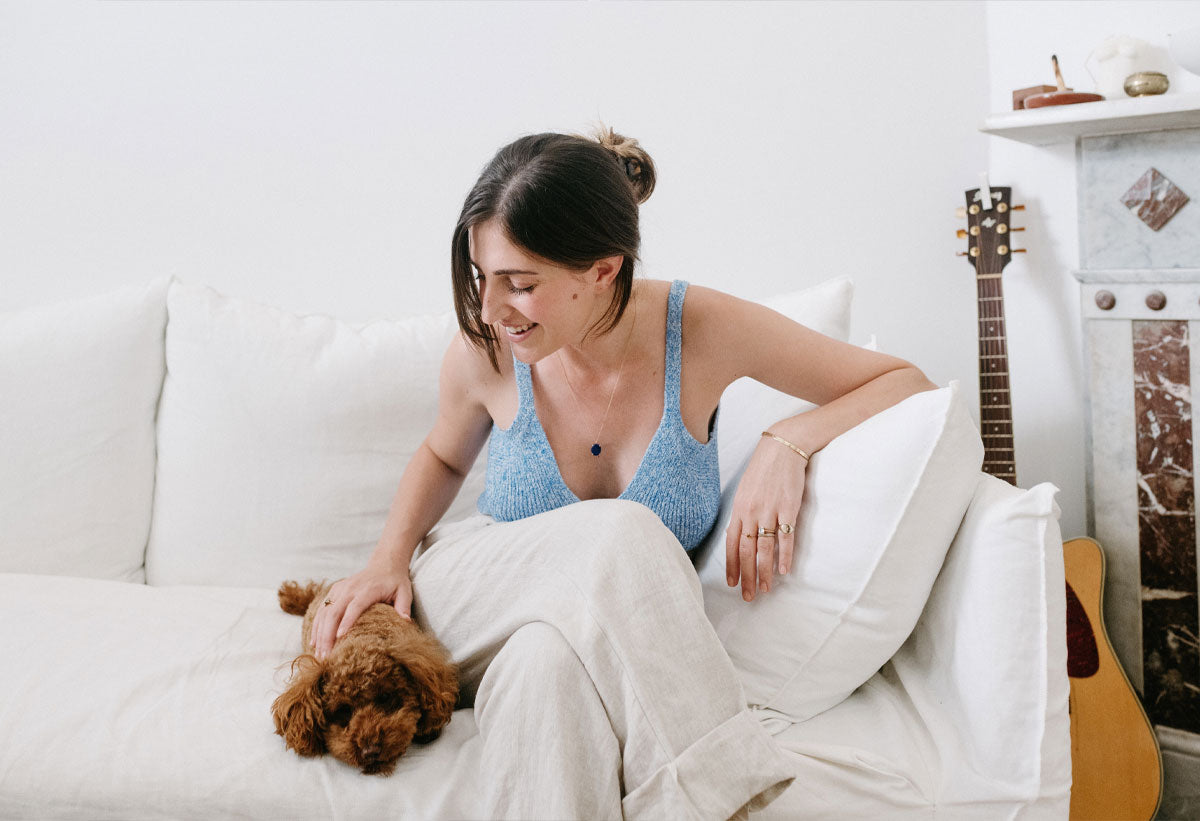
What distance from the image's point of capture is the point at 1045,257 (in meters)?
1.96

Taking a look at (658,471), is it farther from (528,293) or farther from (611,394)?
(528,293)

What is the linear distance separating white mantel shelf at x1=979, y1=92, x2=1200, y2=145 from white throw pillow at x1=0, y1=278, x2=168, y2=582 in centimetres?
172

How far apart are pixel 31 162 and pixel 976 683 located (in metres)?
2.26

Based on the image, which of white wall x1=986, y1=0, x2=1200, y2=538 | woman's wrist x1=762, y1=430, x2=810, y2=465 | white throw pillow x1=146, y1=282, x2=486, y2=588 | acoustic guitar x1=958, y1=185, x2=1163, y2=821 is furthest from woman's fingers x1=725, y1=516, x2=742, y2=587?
white wall x1=986, y1=0, x2=1200, y2=538

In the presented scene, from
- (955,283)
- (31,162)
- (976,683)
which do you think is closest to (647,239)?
(955,283)

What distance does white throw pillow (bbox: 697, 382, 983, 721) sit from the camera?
1.13 m

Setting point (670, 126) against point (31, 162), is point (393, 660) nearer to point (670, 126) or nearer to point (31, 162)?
point (670, 126)

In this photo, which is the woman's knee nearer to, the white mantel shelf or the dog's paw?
the dog's paw

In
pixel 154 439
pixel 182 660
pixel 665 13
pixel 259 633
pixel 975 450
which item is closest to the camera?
pixel 975 450

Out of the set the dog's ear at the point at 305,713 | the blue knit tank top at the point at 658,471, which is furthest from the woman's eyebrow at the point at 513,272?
the dog's ear at the point at 305,713

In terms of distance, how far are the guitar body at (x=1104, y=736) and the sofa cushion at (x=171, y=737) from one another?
1208 millimetres

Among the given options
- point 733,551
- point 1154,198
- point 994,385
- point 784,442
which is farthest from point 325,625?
point 1154,198

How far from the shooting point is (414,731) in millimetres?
1060

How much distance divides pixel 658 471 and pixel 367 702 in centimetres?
53
